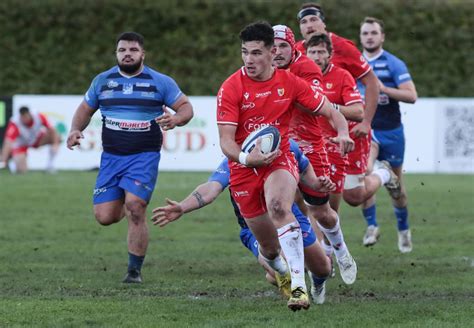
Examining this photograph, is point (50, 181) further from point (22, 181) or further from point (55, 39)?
point (55, 39)

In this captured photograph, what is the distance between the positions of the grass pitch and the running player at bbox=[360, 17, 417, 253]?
345 millimetres

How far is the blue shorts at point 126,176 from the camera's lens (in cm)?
1027

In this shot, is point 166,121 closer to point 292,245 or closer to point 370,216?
point 292,245

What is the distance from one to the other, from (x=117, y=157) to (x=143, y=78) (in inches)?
30.7

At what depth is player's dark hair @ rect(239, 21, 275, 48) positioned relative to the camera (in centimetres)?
813

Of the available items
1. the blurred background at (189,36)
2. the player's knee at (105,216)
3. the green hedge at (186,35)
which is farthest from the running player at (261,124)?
the green hedge at (186,35)

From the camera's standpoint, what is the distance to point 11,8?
113 ft

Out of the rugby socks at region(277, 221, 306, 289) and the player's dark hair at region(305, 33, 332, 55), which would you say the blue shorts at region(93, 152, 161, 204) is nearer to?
the player's dark hair at region(305, 33, 332, 55)

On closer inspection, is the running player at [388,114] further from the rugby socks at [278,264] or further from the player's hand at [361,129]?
the rugby socks at [278,264]

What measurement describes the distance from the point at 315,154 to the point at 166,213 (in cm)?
206

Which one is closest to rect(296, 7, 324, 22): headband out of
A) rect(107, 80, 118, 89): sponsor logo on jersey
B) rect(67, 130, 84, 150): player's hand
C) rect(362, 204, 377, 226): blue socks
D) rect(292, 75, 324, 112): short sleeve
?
rect(107, 80, 118, 89): sponsor logo on jersey

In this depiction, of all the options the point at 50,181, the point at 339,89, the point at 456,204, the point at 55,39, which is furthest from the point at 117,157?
the point at 55,39

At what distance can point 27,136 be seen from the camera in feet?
85.1

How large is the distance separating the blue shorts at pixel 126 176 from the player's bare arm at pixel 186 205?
1.44 meters
